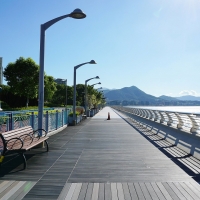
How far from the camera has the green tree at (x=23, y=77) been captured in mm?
46906

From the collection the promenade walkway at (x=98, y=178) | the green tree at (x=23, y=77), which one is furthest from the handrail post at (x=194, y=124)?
the green tree at (x=23, y=77)

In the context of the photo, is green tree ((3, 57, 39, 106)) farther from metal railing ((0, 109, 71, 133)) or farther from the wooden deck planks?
the wooden deck planks

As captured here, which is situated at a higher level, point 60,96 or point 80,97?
point 60,96

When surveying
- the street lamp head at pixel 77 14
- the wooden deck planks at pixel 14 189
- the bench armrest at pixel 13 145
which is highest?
the street lamp head at pixel 77 14

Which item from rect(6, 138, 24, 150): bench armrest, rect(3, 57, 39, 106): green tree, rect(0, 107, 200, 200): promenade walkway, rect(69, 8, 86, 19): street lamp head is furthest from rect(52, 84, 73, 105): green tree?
rect(6, 138, 24, 150): bench armrest

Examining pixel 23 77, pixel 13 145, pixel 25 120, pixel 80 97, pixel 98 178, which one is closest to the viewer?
pixel 98 178

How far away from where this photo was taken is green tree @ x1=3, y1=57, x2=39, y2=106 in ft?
154

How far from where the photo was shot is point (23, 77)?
4766 cm

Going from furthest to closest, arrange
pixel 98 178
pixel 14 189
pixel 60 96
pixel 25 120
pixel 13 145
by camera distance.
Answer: pixel 60 96 < pixel 25 120 < pixel 13 145 < pixel 98 178 < pixel 14 189

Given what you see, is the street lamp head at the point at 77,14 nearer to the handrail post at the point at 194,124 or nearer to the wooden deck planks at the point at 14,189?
the handrail post at the point at 194,124

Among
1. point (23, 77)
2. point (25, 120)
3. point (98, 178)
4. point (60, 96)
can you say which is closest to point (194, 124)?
point (98, 178)

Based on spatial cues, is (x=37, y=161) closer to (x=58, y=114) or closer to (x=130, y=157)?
(x=130, y=157)

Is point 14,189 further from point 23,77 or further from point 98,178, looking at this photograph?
point 23,77

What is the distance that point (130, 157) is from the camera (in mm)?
8641
